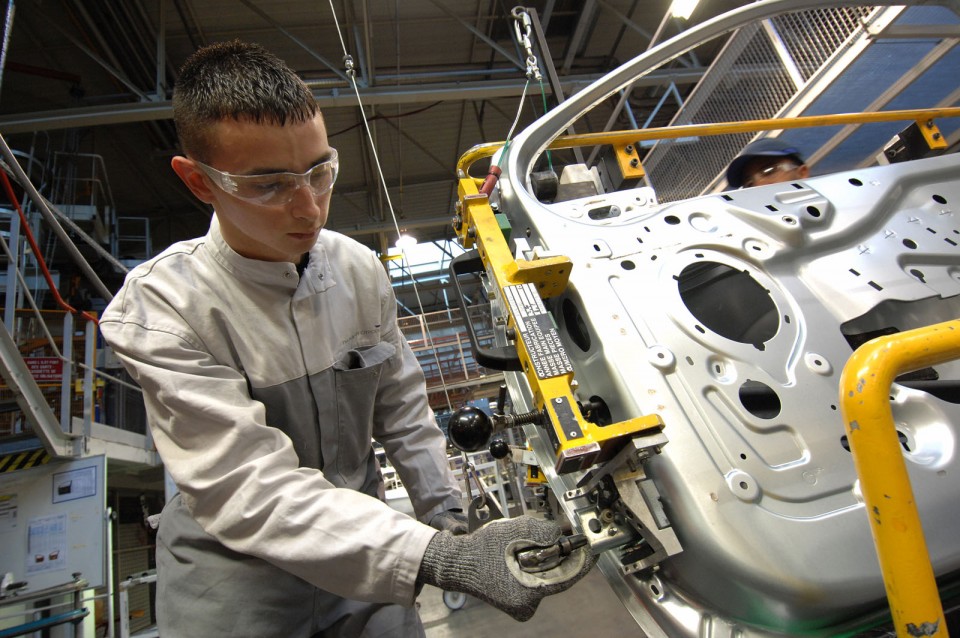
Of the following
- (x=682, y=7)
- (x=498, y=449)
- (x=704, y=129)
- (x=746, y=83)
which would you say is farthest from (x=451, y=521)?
(x=682, y=7)

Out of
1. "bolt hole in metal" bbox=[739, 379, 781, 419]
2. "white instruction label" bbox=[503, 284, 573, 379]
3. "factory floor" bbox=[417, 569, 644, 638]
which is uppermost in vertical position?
"white instruction label" bbox=[503, 284, 573, 379]

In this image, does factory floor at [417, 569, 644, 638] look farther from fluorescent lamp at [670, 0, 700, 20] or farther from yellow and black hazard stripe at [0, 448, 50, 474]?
fluorescent lamp at [670, 0, 700, 20]

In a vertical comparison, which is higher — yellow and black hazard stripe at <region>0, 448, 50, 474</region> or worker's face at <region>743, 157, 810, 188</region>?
yellow and black hazard stripe at <region>0, 448, 50, 474</region>

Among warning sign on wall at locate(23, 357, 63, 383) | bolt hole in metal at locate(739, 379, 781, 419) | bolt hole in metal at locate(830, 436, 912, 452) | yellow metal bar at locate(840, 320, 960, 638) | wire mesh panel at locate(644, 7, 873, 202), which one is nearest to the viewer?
yellow metal bar at locate(840, 320, 960, 638)

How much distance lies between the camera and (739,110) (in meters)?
3.58

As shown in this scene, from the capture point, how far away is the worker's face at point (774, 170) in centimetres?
242

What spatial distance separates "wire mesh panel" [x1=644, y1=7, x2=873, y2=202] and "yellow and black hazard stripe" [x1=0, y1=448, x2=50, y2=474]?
17.4 ft

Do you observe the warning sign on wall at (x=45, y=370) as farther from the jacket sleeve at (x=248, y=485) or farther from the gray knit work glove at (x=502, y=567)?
the gray knit work glove at (x=502, y=567)

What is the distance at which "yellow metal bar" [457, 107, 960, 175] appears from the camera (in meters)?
2.05

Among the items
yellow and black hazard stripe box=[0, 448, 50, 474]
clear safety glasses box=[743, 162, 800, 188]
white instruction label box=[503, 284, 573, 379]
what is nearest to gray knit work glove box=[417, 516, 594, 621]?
white instruction label box=[503, 284, 573, 379]

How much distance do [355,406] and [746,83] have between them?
3583mm

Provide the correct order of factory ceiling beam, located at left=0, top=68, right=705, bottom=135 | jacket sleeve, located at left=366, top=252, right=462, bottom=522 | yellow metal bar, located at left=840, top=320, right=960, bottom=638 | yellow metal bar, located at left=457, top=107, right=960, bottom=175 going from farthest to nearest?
factory ceiling beam, located at left=0, top=68, right=705, bottom=135 < yellow metal bar, located at left=457, top=107, right=960, bottom=175 < jacket sleeve, located at left=366, top=252, right=462, bottom=522 < yellow metal bar, located at left=840, top=320, right=960, bottom=638

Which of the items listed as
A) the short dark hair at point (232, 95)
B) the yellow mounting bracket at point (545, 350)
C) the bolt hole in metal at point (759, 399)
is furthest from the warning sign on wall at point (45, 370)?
the bolt hole in metal at point (759, 399)

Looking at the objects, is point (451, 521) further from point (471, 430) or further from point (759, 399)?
point (759, 399)
